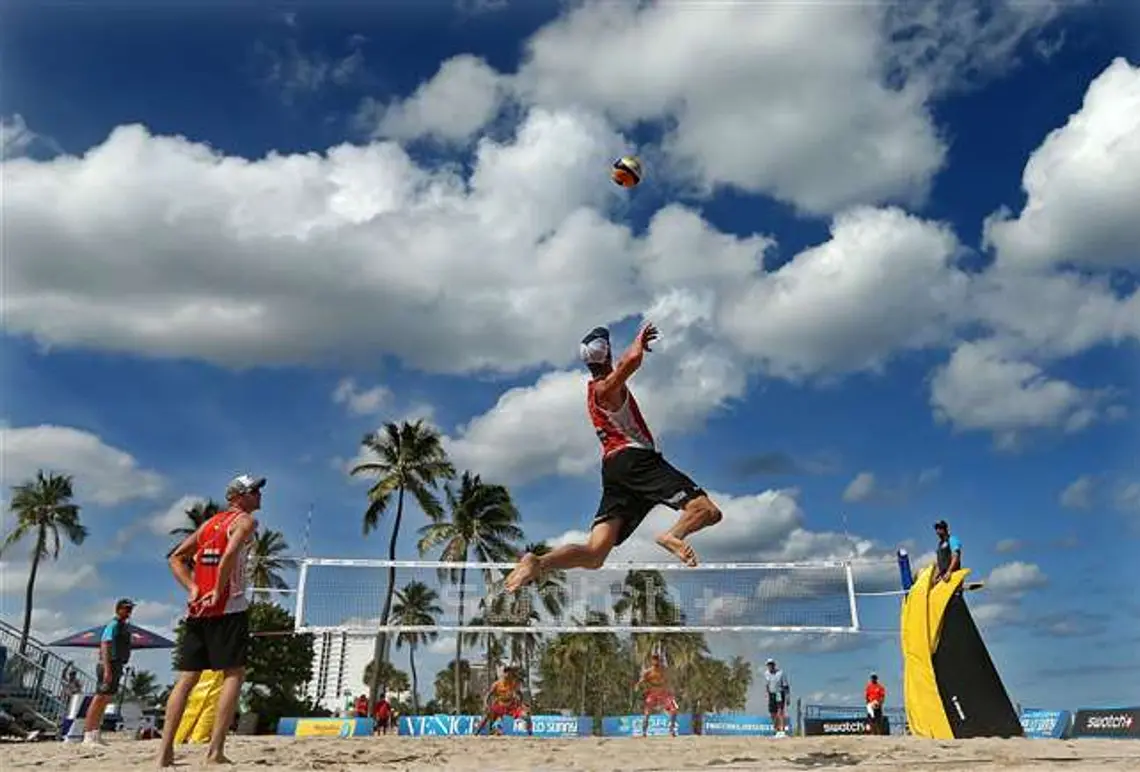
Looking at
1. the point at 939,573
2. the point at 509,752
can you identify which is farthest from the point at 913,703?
the point at 509,752

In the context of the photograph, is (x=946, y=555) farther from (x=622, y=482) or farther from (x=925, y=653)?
(x=622, y=482)

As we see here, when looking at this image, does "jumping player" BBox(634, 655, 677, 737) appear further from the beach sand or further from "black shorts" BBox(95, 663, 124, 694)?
"black shorts" BBox(95, 663, 124, 694)

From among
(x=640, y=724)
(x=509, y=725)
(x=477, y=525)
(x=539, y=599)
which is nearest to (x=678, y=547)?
(x=539, y=599)

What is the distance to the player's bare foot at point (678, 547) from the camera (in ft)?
20.8

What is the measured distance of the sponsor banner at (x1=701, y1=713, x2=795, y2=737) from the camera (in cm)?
1945

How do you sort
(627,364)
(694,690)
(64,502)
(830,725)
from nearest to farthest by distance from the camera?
(627,364) → (694,690) → (830,725) → (64,502)

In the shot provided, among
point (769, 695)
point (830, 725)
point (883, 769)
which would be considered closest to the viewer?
point (883, 769)

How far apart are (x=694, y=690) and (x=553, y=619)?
4110 mm

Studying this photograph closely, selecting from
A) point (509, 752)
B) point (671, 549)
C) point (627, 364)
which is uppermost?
point (627, 364)

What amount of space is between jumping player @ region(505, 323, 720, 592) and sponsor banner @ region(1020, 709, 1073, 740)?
16100 mm

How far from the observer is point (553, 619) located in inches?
555

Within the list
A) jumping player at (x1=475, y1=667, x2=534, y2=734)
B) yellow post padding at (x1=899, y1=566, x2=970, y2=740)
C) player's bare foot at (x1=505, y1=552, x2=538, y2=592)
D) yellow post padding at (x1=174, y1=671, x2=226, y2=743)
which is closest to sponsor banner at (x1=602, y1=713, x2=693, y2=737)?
jumping player at (x1=475, y1=667, x2=534, y2=734)

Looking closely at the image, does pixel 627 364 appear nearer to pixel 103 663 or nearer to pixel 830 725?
pixel 103 663

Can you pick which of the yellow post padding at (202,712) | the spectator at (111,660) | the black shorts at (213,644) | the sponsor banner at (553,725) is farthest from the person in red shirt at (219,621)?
the sponsor banner at (553,725)
